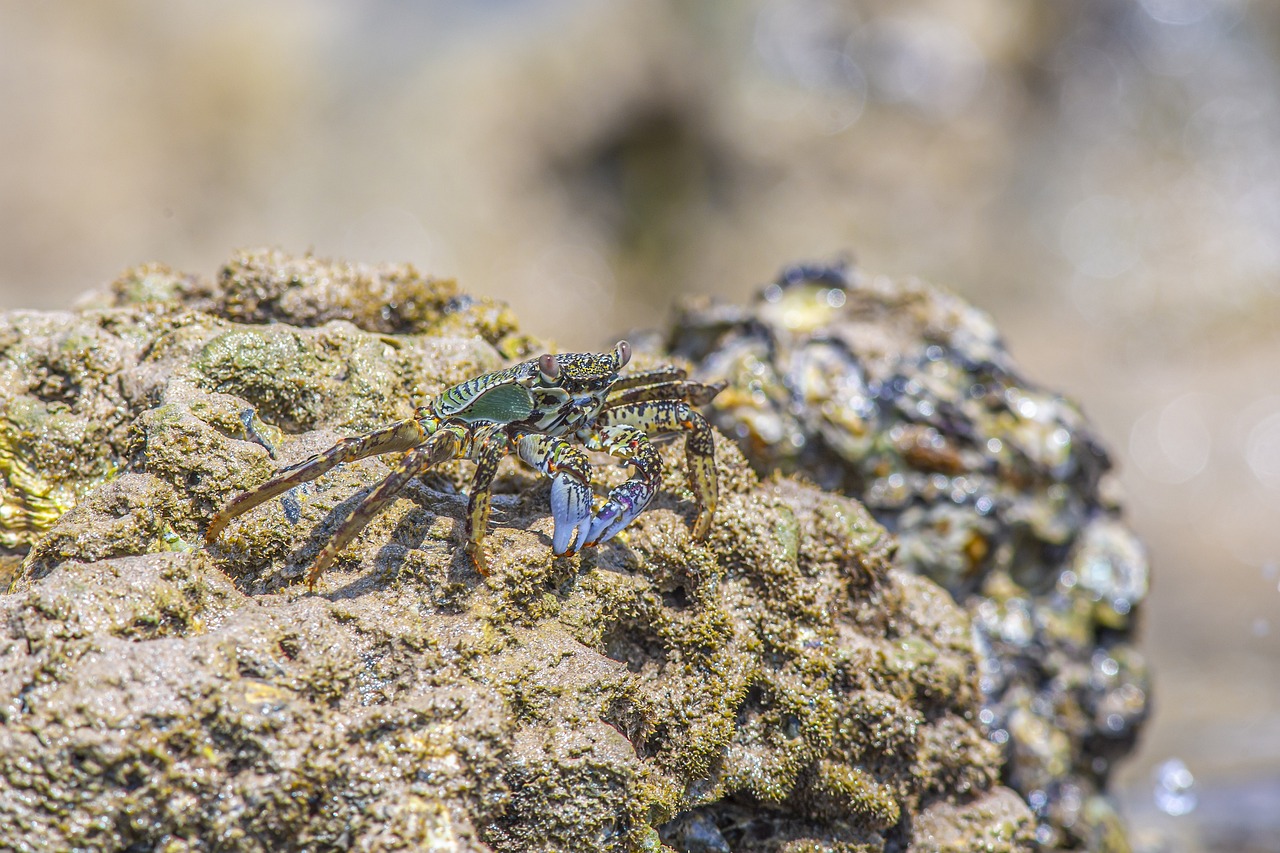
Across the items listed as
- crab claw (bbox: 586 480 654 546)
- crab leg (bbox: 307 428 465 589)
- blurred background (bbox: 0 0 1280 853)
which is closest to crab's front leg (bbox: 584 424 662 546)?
crab claw (bbox: 586 480 654 546)

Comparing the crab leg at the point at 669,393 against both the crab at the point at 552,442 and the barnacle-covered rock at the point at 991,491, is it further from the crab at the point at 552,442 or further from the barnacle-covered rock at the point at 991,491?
the barnacle-covered rock at the point at 991,491

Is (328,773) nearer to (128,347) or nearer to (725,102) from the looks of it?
(128,347)

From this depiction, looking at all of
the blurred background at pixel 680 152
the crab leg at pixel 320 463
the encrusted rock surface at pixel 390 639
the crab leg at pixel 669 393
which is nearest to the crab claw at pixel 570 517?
the encrusted rock surface at pixel 390 639

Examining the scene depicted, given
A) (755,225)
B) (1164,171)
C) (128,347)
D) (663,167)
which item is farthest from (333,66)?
(1164,171)

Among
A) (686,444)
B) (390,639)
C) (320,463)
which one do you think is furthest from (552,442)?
(390,639)

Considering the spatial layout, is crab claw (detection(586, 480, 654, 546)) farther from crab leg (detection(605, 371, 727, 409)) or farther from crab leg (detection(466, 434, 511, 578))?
crab leg (detection(605, 371, 727, 409))

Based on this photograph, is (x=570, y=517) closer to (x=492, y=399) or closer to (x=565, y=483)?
(x=565, y=483)
